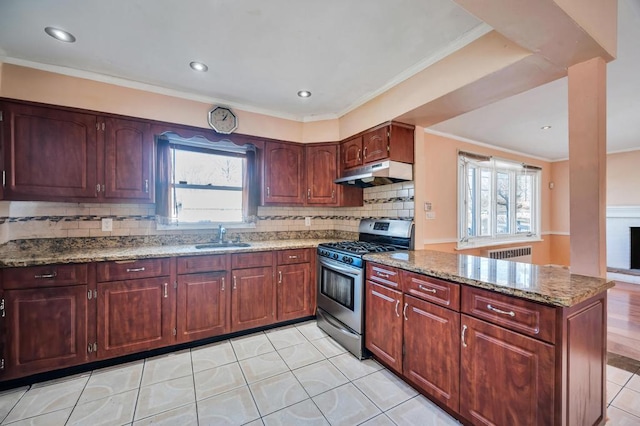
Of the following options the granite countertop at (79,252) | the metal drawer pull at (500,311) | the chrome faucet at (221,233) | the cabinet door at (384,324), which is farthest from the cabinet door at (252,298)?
the metal drawer pull at (500,311)

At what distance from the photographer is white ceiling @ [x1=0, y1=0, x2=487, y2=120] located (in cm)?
164

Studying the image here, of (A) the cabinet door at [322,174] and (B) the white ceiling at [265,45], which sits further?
(A) the cabinet door at [322,174]

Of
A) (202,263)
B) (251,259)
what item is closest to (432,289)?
(251,259)

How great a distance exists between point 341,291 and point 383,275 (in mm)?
617

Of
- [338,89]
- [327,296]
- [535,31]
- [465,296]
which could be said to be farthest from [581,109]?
[327,296]

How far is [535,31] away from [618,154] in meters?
5.84

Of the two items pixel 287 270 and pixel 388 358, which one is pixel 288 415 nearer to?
pixel 388 358

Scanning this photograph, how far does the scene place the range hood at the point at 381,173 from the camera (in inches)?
101

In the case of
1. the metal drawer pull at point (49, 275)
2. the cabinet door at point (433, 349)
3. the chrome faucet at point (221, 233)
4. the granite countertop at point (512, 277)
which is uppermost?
the chrome faucet at point (221, 233)

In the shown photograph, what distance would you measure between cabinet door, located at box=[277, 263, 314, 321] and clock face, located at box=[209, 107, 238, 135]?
1635mm

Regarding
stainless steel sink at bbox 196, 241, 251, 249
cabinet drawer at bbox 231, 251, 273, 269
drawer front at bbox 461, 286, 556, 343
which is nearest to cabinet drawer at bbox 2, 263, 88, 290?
stainless steel sink at bbox 196, 241, 251, 249

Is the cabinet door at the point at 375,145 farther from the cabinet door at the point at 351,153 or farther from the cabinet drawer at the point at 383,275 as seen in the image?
the cabinet drawer at the point at 383,275

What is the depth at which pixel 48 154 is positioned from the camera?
7.41 ft

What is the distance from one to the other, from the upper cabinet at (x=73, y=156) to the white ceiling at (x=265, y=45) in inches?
16.9
